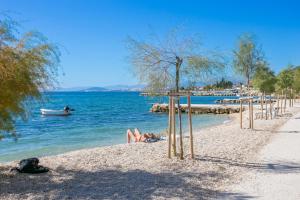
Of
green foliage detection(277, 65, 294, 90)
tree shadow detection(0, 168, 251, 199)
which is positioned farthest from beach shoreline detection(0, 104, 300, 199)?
green foliage detection(277, 65, 294, 90)

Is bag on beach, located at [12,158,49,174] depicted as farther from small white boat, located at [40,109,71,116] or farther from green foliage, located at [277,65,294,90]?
small white boat, located at [40,109,71,116]

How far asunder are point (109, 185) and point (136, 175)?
3.68ft

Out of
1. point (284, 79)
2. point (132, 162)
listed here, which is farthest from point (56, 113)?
point (132, 162)

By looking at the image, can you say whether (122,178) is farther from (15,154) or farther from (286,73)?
(286,73)

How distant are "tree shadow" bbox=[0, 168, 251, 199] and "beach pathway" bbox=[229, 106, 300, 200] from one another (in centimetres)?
50

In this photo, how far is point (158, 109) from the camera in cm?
6175

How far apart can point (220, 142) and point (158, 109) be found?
46069 mm

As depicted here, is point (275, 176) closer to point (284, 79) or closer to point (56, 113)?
point (284, 79)

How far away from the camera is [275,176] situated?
31.4ft

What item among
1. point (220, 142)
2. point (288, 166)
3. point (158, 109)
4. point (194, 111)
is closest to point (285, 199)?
point (288, 166)

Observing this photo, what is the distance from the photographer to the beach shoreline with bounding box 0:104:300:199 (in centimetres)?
814

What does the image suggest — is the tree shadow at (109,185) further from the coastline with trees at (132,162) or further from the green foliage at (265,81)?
the green foliage at (265,81)

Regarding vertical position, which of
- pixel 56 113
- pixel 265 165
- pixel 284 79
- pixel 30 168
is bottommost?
pixel 56 113

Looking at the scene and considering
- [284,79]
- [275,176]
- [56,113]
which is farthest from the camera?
[56,113]
